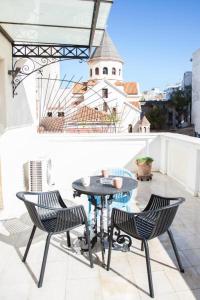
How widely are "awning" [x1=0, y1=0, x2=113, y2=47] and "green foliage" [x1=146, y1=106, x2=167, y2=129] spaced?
34348 mm

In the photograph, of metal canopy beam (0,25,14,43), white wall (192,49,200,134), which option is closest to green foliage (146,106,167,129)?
white wall (192,49,200,134)

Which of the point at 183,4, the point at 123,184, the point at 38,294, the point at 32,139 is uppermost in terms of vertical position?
the point at 183,4

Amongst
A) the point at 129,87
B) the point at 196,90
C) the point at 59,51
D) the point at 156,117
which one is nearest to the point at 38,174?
the point at 59,51

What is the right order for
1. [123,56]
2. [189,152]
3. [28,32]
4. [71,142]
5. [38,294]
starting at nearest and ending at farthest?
[38,294], [28,32], [189,152], [71,142], [123,56]

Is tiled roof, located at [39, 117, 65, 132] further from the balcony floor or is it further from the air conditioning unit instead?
the balcony floor

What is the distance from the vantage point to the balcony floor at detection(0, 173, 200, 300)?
2391 mm

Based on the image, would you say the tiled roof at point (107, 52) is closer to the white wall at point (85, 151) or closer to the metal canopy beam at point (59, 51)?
the white wall at point (85, 151)

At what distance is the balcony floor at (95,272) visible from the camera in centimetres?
239

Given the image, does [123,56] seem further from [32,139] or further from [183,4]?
[32,139]

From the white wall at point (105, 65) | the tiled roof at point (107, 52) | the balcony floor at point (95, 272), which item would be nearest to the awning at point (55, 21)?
the balcony floor at point (95, 272)

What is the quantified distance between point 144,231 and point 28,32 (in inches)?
131

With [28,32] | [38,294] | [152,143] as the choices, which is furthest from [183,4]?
[38,294]

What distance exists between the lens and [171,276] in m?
2.63

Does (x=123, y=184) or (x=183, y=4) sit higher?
(x=183, y=4)
